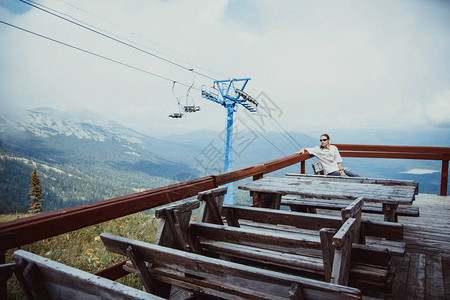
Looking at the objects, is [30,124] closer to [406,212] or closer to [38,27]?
[38,27]

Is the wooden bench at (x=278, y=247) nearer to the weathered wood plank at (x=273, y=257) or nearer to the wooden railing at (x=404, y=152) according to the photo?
the weathered wood plank at (x=273, y=257)

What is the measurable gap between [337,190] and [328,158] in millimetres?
2707

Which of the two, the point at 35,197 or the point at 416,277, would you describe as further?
the point at 35,197

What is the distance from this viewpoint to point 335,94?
172750 millimetres

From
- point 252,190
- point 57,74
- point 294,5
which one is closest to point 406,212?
point 252,190

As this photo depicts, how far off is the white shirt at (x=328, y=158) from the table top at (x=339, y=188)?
2.01m

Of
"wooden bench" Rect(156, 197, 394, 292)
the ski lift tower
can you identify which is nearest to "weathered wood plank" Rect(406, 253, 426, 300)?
"wooden bench" Rect(156, 197, 394, 292)

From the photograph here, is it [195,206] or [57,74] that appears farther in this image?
[57,74]

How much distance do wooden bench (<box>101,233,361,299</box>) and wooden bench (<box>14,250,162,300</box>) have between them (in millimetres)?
311

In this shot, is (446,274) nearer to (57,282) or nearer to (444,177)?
(57,282)

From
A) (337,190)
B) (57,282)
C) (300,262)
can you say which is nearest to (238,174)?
(337,190)

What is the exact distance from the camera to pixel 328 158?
16.9 ft

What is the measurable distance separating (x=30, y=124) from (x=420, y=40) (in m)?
125

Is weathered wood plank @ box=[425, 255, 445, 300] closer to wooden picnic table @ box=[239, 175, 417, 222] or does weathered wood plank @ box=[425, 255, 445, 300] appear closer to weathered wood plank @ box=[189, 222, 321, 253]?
wooden picnic table @ box=[239, 175, 417, 222]
